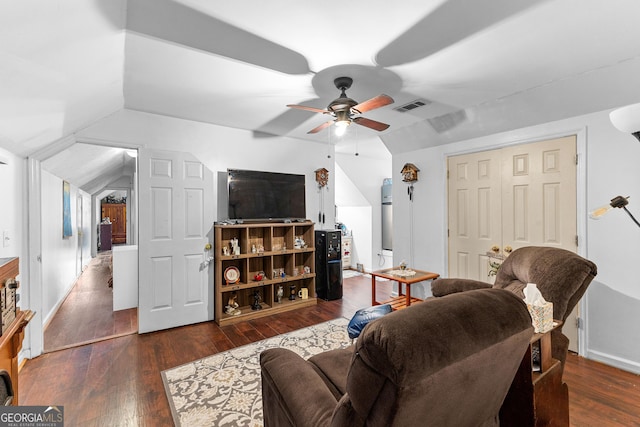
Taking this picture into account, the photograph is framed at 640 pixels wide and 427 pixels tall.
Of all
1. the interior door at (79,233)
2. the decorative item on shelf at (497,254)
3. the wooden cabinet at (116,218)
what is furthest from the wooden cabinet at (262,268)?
the wooden cabinet at (116,218)

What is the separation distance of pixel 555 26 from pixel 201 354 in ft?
12.2

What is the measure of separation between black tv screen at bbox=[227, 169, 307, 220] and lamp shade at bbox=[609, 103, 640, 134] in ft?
10.7

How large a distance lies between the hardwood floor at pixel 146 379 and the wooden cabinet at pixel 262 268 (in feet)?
1.30

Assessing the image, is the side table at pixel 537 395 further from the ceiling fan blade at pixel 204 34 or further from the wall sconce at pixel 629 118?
the ceiling fan blade at pixel 204 34

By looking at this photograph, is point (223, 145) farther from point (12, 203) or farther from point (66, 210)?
point (66, 210)

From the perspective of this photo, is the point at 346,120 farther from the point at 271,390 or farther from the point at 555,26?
the point at 271,390

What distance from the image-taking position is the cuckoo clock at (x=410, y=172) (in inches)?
163

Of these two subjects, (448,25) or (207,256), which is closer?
(448,25)

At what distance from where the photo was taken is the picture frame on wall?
4.47 m

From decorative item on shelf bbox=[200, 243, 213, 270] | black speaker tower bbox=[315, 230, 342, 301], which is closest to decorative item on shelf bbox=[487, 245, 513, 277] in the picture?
black speaker tower bbox=[315, 230, 342, 301]

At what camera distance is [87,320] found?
3648 millimetres

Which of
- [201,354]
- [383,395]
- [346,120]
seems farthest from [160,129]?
[383,395]

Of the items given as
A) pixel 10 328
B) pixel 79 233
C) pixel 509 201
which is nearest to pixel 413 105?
pixel 509 201

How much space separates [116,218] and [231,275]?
10.1 m
